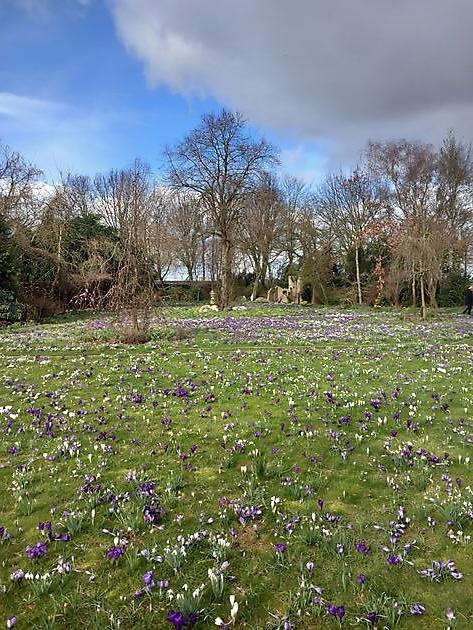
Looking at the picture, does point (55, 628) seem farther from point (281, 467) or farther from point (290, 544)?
point (281, 467)

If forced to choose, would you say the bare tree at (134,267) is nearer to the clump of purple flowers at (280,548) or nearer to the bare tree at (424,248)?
the clump of purple flowers at (280,548)

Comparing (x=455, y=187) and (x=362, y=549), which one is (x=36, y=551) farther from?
(x=455, y=187)

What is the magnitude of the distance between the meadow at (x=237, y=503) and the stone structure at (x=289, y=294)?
126 ft

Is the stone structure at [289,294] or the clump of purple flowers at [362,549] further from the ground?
the stone structure at [289,294]

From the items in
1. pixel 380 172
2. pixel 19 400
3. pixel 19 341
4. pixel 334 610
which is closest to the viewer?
pixel 334 610

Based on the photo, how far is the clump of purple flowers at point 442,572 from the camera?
3.26 m

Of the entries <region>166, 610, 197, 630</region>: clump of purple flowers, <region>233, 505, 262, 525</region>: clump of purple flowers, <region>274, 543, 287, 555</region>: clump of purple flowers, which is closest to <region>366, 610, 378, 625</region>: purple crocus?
<region>274, 543, 287, 555</region>: clump of purple flowers

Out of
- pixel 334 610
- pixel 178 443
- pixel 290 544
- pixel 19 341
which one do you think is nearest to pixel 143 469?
pixel 178 443

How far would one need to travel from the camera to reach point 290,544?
3727 mm

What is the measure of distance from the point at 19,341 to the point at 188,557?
47.2ft

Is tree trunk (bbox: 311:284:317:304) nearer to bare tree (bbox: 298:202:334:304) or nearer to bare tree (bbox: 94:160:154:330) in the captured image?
bare tree (bbox: 298:202:334:304)

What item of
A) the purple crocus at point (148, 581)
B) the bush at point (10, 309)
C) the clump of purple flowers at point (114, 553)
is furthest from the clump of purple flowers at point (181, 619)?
the bush at point (10, 309)

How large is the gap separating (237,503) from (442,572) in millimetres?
1800

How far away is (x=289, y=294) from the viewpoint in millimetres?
49000
